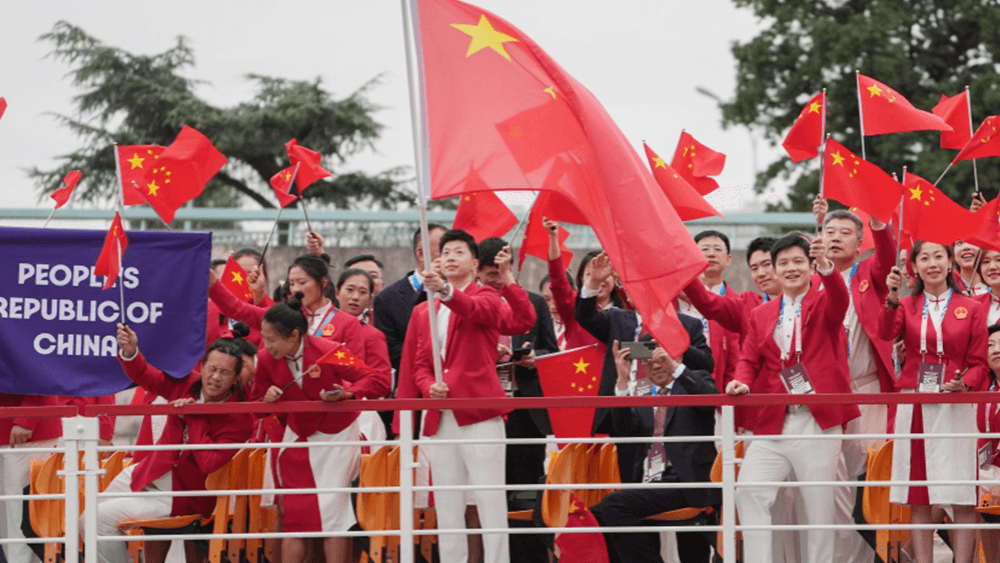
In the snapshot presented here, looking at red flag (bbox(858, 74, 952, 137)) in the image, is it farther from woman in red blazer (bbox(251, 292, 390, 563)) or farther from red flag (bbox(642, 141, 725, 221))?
woman in red blazer (bbox(251, 292, 390, 563))

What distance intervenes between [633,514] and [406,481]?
125cm

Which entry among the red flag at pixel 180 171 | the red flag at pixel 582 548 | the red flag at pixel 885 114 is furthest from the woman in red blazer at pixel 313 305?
the red flag at pixel 885 114

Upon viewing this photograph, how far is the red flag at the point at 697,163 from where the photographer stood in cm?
692

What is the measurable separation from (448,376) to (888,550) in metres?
2.28

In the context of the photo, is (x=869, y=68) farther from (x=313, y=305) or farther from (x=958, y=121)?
(x=313, y=305)

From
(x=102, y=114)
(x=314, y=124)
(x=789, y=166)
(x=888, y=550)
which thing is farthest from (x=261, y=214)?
(x=888, y=550)

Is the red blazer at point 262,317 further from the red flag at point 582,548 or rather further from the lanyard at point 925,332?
the lanyard at point 925,332

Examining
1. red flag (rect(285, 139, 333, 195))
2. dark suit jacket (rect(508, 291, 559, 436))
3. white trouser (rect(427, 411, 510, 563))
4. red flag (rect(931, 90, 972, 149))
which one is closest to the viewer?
white trouser (rect(427, 411, 510, 563))

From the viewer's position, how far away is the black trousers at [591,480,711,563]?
5543mm

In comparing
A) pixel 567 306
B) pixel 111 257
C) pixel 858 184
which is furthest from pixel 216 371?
pixel 858 184

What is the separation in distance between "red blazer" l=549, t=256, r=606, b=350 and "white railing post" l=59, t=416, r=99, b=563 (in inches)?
96.3

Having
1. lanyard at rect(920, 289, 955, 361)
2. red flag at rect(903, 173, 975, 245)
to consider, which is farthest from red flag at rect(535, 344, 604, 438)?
red flag at rect(903, 173, 975, 245)

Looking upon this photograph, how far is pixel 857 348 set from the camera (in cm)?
615

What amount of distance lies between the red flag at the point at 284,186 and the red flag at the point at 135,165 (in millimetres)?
736
